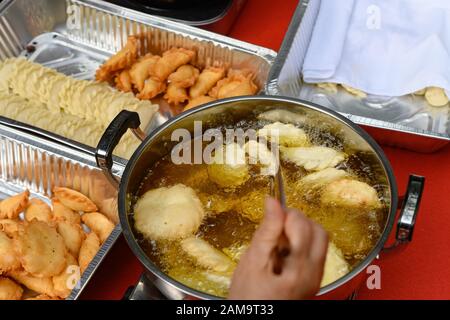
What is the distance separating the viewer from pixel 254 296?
53 cm

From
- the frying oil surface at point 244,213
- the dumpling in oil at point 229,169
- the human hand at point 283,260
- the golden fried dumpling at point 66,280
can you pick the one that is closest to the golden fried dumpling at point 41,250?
A: the golden fried dumpling at point 66,280

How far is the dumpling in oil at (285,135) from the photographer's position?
1.13 meters

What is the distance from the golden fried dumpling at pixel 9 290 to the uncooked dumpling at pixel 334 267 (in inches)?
25.8

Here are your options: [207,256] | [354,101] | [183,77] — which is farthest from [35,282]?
[354,101]

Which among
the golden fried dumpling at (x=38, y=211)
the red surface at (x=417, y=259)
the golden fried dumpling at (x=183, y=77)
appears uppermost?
the golden fried dumpling at (x=183, y=77)

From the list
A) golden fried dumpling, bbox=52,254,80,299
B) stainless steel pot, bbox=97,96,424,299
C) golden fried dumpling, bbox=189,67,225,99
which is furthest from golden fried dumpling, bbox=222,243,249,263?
golden fried dumpling, bbox=189,67,225,99

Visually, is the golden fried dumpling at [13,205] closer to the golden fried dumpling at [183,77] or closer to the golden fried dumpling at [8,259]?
the golden fried dumpling at [8,259]

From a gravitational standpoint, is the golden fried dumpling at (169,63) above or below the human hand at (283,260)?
below

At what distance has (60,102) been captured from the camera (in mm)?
1575

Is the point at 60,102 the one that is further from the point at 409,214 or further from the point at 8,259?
the point at 409,214

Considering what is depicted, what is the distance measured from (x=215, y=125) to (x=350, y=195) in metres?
0.31
